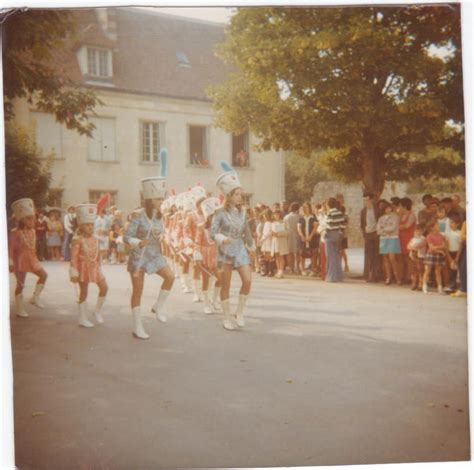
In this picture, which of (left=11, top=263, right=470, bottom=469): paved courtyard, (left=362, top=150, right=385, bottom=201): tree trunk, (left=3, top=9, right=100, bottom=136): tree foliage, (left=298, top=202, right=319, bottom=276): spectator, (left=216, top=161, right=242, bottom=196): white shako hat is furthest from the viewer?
(left=362, top=150, right=385, bottom=201): tree trunk

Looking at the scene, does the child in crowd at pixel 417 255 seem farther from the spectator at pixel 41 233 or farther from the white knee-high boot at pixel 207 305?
the spectator at pixel 41 233

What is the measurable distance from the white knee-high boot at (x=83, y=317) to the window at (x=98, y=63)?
1.44 m

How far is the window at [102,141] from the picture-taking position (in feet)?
10.7

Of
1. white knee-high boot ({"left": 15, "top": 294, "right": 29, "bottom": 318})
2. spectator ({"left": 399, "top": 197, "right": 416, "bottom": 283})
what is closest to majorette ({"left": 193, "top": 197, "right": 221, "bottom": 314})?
white knee-high boot ({"left": 15, "top": 294, "right": 29, "bottom": 318})

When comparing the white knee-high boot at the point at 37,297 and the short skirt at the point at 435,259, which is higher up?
the short skirt at the point at 435,259

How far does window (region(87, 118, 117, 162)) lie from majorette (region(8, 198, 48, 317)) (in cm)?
49

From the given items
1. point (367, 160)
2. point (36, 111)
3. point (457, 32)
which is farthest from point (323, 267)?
point (36, 111)

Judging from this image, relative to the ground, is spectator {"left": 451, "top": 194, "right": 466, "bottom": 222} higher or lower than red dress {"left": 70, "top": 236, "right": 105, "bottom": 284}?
higher

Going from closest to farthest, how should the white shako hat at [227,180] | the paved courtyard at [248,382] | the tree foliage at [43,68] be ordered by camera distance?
the paved courtyard at [248,382], the tree foliage at [43,68], the white shako hat at [227,180]

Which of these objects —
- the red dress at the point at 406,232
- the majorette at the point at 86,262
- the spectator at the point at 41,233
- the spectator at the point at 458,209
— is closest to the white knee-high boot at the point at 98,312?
the majorette at the point at 86,262

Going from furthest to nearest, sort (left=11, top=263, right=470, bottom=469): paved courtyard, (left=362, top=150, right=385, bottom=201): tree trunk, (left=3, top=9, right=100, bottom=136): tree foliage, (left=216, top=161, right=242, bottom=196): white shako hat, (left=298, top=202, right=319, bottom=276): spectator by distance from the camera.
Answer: (left=362, top=150, right=385, bottom=201): tree trunk → (left=298, top=202, right=319, bottom=276): spectator → (left=216, top=161, right=242, bottom=196): white shako hat → (left=3, top=9, right=100, bottom=136): tree foliage → (left=11, top=263, right=470, bottom=469): paved courtyard

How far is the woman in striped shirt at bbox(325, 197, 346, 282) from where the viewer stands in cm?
357

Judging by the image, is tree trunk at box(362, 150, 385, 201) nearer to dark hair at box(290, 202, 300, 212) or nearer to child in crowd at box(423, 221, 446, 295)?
child in crowd at box(423, 221, 446, 295)

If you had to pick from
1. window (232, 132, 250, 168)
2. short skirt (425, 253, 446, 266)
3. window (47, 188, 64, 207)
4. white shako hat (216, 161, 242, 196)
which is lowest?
short skirt (425, 253, 446, 266)
